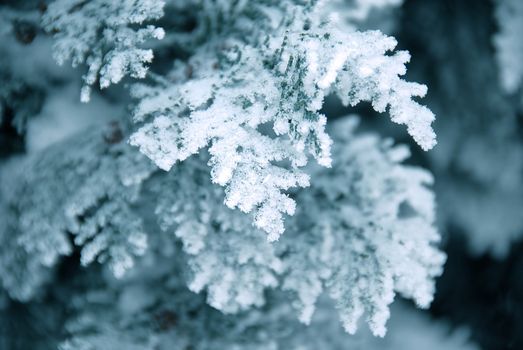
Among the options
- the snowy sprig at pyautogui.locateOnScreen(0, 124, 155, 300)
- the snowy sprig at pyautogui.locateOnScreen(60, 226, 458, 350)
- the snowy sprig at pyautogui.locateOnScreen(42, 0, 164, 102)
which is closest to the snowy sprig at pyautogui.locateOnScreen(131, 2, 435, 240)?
the snowy sprig at pyautogui.locateOnScreen(42, 0, 164, 102)

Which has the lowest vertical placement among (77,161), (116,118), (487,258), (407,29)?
(77,161)

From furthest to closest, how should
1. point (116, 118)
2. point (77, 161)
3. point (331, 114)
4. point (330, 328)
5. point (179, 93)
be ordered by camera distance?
point (331, 114) < point (330, 328) < point (116, 118) < point (77, 161) < point (179, 93)

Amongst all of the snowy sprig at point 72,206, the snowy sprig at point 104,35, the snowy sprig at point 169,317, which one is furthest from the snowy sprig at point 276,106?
the snowy sprig at point 169,317

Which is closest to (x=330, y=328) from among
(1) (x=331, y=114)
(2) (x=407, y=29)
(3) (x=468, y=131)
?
(1) (x=331, y=114)

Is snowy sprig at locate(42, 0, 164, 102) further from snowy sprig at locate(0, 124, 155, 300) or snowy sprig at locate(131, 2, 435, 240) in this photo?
snowy sprig at locate(0, 124, 155, 300)

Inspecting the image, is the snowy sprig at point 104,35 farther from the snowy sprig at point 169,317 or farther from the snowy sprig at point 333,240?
the snowy sprig at point 169,317

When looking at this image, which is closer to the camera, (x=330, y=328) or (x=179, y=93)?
(x=179, y=93)

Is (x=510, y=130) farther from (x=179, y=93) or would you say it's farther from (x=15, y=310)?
(x=15, y=310)
